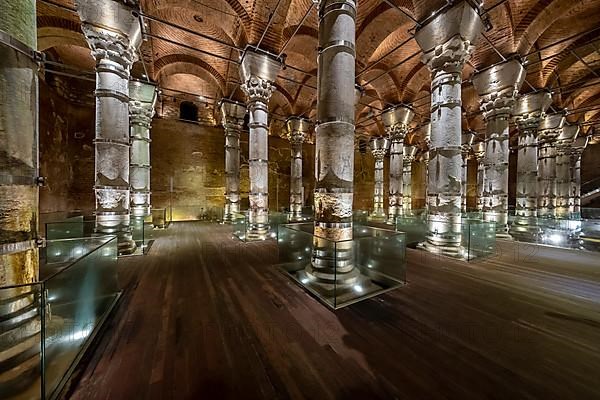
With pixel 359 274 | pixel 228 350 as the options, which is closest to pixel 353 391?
pixel 228 350

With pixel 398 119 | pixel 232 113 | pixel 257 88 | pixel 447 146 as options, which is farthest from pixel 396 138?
pixel 232 113

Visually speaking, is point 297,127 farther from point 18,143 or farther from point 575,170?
point 575,170

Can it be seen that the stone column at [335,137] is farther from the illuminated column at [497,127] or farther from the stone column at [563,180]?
the stone column at [563,180]

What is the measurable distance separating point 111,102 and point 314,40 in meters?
8.46

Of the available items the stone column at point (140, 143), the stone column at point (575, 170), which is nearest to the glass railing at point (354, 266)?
the stone column at point (140, 143)

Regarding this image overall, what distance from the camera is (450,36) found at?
5.40m

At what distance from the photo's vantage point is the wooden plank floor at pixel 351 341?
1.76m

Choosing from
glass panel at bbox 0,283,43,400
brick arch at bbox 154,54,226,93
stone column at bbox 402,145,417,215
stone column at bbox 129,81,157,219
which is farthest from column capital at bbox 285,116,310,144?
glass panel at bbox 0,283,43,400

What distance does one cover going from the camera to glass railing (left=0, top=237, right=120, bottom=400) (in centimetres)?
167

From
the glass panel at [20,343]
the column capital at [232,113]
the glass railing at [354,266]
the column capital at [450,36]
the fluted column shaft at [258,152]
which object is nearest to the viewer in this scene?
the glass panel at [20,343]

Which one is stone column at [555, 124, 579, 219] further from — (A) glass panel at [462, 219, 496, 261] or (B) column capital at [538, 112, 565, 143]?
(A) glass panel at [462, 219, 496, 261]

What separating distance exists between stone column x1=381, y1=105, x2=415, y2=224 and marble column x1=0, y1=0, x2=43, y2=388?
467 inches

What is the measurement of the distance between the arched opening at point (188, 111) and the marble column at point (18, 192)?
45.9 ft

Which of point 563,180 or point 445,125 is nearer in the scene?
point 445,125
